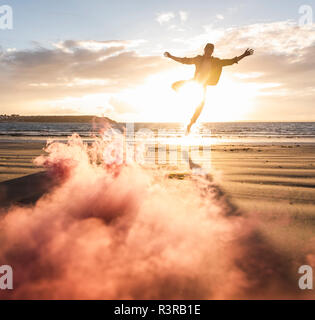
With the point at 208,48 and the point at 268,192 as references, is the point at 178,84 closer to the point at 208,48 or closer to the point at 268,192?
the point at 208,48

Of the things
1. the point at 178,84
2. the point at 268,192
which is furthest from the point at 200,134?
the point at 268,192

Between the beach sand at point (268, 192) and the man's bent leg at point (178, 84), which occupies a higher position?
the man's bent leg at point (178, 84)

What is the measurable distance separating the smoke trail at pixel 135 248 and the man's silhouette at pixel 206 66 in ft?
11.3

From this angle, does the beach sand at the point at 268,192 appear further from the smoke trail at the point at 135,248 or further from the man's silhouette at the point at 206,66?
the man's silhouette at the point at 206,66

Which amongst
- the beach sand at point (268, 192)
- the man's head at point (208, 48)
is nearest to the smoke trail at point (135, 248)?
the beach sand at point (268, 192)

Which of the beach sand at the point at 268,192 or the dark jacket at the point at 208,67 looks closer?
the beach sand at the point at 268,192

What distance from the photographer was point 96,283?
2.11 metres

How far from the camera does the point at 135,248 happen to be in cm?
260

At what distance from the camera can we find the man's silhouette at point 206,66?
6.42 metres

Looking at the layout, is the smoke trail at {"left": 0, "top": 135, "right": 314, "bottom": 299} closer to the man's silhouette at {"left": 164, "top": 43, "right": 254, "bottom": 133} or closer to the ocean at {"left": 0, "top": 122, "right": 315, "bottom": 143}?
the ocean at {"left": 0, "top": 122, "right": 315, "bottom": 143}

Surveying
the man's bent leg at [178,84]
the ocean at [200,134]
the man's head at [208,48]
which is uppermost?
the ocean at [200,134]

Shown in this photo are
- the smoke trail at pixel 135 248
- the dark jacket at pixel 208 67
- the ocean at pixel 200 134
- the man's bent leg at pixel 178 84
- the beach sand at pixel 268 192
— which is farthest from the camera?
the ocean at pixel 200 134

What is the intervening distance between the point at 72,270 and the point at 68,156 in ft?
10.8

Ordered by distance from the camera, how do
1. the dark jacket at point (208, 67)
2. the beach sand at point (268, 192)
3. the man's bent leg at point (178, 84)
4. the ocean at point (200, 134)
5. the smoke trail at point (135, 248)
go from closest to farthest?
1. the smoke trail at point (135, 248)
2. the beach sand at point (268, 192)
3. the dark jacket at point (208, 67)
4. the man's bent leg at point (178, 84)
5. the ocean at point (200, 134)
